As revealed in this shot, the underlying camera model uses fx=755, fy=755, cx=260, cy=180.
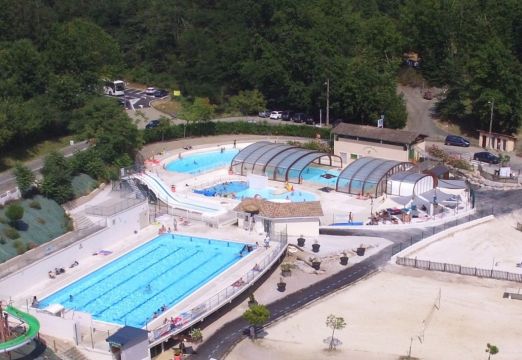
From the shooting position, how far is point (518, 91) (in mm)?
73500

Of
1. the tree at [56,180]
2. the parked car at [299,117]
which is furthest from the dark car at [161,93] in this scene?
the tree at [56,180]

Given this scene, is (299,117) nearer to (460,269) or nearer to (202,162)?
(202,162)

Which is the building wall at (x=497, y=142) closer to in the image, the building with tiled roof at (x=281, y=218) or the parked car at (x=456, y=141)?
the parked car at (x=456, y=141)

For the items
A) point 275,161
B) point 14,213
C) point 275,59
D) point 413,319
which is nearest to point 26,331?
point 14,213

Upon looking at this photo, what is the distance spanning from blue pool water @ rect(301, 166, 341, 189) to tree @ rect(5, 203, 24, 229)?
25.0 m

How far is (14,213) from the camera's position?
47625 millimetres

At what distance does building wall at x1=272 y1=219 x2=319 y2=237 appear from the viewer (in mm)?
51531

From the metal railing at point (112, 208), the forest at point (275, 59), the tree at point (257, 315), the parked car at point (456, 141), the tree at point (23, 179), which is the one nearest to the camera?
the tree at point (257, 315)

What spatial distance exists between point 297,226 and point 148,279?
12.0 meters

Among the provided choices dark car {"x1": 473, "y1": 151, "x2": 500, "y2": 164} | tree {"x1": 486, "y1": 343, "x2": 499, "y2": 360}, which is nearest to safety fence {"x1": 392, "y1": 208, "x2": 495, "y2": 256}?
dark car {"x1": 473, "y1": 151, "x2": 500, "y2": 164}

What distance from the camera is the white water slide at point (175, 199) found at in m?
55.3

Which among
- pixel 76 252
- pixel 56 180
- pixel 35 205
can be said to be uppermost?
pixel 56 180

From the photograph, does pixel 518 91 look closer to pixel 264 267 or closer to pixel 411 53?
pixel 411 53

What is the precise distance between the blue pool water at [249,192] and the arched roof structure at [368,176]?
2952 mm
